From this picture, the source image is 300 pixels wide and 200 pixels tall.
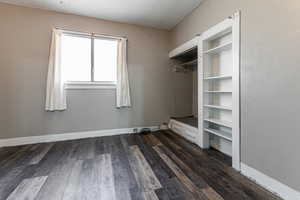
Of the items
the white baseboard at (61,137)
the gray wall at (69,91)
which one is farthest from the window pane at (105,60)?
the white baseboard at (61,137)

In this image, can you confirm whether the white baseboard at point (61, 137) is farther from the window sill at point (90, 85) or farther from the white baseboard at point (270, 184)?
the white baseboard at point (270, 184)

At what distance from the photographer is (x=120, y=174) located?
1.64 m

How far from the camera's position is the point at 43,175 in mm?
1629

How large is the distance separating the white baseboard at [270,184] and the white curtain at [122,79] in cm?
240

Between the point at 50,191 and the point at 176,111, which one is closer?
the point at 50,191

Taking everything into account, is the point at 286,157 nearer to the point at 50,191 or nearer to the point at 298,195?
the point at 298,195

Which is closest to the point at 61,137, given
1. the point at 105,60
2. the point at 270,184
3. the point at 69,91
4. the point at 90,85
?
the point at 69,91

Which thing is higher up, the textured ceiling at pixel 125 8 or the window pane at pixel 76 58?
the textured ceiling at pixel 125 8

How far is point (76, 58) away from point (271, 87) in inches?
128

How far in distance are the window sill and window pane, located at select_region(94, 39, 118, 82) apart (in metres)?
0.11

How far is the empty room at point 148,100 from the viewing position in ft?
4.37

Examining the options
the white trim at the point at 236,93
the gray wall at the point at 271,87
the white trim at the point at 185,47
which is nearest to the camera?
the gray wall at the point at 271,87

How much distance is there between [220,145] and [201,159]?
1.69 feet

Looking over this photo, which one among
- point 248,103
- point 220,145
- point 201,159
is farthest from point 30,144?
point 248,103
